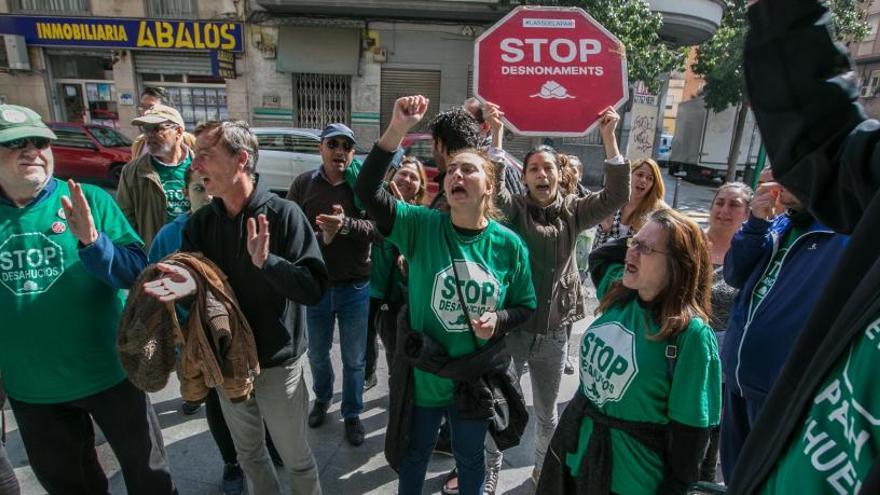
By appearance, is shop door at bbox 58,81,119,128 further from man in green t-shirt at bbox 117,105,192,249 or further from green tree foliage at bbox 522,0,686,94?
man in green t-shirt at bbox 117,105,192,249

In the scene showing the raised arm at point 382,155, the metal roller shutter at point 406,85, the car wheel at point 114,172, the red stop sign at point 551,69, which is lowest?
the car wheel at point 114,172

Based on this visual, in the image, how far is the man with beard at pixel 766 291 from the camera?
190 cm

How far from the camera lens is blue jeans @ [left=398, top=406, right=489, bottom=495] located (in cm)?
229

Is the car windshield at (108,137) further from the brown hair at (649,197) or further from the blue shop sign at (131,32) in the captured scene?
the brown hair at (649,197)

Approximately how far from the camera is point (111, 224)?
2.19 metres

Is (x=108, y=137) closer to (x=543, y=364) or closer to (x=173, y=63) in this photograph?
(x=173, y=63)

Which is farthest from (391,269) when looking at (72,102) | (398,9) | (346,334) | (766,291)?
(72,102)

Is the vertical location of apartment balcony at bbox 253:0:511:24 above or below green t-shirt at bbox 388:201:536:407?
above

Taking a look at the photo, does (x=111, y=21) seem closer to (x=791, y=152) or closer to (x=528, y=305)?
(x=528, y=305)

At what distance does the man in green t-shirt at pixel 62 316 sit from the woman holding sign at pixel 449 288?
3.66 feet

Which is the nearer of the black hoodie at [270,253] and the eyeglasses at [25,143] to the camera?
the eyeglasses at [25,143]


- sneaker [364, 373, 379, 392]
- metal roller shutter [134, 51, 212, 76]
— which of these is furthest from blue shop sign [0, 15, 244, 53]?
sneaker [364, 373, 379, 392]

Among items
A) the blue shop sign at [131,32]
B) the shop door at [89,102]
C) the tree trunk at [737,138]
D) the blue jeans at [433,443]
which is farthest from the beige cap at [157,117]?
the tree trunk at [737,138]

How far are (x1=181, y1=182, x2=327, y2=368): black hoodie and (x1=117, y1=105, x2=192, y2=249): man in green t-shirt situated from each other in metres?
1.40
